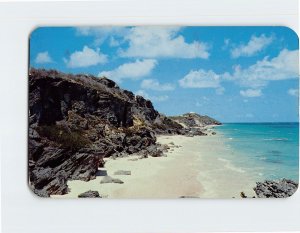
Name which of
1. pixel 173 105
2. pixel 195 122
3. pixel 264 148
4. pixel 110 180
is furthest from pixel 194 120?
pixel 110 180

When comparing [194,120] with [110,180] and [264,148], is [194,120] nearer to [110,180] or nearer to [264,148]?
[264,148]

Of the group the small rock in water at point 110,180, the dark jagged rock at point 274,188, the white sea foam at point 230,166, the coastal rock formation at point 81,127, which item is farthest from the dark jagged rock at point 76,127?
the dark jagged rock at point 274,188

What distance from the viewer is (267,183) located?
5570 millimetres

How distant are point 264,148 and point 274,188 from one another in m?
0.33

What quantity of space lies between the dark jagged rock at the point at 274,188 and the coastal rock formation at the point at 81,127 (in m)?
0.65

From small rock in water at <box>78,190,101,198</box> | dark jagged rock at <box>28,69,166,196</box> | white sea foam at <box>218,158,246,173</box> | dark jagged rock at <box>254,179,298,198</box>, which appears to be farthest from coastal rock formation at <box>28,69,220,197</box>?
dark jagged rock at <box>254,179,298,198</box>

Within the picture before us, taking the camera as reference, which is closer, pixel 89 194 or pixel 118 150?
pixel 89 194

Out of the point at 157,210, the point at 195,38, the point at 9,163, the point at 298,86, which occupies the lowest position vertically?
the point at 157,210

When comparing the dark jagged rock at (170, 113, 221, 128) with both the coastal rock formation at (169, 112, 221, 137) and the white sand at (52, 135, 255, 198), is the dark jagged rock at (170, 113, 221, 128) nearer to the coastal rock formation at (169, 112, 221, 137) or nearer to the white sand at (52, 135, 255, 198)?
the coastal rock formation at (169, 112, 221, 137)

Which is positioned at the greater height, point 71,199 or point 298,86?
point 298,86

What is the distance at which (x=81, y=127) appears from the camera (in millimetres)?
5652

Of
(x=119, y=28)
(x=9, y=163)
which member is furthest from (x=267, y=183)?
(x=9, y=163)

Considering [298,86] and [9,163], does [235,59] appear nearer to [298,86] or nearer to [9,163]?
[298,86]

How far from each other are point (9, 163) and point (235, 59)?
1976 mm
